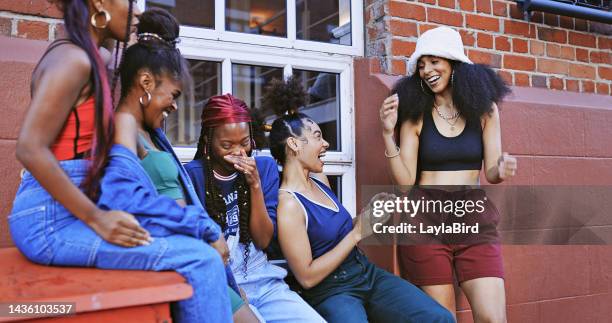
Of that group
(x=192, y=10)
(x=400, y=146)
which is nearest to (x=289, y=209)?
(x=400, y=146)

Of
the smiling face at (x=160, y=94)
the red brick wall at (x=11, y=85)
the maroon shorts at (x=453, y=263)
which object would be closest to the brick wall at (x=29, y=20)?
the red brick wall at (x=11, y=85)

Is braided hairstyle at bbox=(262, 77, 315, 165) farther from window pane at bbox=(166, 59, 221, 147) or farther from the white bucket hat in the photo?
the white bucket hat

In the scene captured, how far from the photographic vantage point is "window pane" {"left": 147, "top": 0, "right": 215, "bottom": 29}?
115 inches

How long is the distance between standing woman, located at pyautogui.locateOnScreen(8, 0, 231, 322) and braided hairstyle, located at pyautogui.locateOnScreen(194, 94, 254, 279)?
636 millimetres

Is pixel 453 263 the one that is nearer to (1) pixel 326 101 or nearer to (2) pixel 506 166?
(2) pixel 506 166

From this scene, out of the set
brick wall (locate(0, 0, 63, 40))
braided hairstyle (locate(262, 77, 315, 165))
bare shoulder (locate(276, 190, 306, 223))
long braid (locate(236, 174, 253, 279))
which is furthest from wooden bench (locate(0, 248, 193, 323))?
braided hairstyle (locate(262, 77, 315, 165))

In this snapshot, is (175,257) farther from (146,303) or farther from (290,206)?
(290,206)

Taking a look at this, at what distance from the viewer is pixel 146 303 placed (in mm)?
1413

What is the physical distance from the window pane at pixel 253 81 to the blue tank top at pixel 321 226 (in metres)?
0.54

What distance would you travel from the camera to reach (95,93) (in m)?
1.61

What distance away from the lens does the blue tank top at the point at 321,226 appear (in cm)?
247

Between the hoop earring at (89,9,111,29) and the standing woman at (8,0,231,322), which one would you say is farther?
the hoop earring at (89,9,111,29)

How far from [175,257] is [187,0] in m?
1.88

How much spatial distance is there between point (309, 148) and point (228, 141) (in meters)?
0.46
